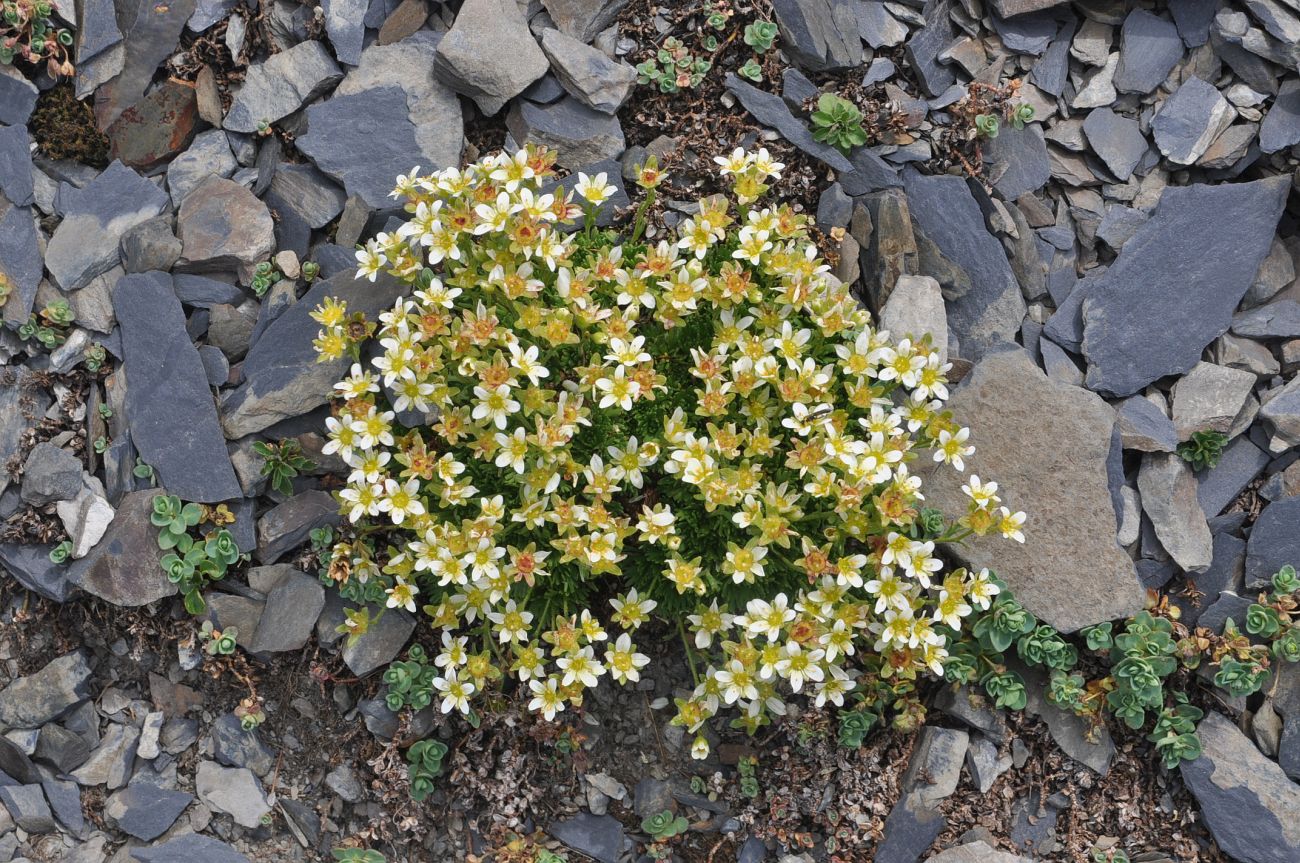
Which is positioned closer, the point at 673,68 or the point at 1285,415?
the point at 1285,415

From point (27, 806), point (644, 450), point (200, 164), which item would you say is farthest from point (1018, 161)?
point (27, 806)

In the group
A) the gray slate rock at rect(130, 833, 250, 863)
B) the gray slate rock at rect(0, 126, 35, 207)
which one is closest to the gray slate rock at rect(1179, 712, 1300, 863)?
the gray slate rock at rect(130, 833, 250, 863)

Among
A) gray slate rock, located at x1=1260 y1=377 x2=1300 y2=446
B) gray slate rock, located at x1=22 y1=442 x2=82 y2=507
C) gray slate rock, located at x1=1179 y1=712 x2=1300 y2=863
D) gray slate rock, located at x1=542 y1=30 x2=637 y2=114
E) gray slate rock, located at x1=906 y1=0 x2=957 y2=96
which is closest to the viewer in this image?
gray slate rock, located at x1=1179 y1=712 x2=1300 y2=863

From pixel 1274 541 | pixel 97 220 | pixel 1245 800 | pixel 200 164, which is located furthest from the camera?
pixel 200 164

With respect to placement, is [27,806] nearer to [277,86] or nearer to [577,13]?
[277,86]

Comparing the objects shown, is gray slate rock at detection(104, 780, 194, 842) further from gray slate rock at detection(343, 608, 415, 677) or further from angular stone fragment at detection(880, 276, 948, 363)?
Answer: angular stone fragment at detection(880, 276, 948, 363)

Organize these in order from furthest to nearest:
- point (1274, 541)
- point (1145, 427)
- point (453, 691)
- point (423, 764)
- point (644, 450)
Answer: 1. point (1145, 427)
2. point (1274, 541)
3. point (423, 764)
4. point (453, 691)
5. point (644, 450)

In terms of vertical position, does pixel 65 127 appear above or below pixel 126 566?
above
